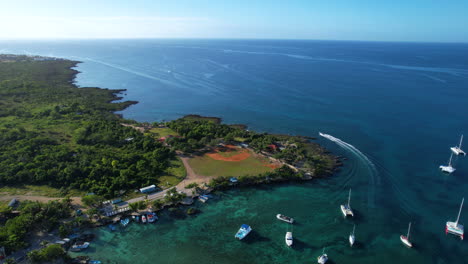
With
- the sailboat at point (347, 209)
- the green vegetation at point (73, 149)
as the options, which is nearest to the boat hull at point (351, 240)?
the sailboat at point (347, 209)

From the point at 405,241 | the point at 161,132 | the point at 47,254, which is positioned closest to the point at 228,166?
the point at 161,132

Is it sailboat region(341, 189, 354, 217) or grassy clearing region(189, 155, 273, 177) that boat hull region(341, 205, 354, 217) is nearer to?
sailboat region(341, 189, 354, 217)

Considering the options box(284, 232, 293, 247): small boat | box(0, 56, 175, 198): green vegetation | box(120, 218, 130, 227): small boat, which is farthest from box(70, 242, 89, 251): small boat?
box(284, 232, 293, 247): small boat

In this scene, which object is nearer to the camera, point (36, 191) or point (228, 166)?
point (36, 191)

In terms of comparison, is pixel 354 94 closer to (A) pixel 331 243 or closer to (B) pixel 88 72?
(A) pixel 331 243

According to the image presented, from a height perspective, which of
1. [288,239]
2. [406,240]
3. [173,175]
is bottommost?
[288,239]

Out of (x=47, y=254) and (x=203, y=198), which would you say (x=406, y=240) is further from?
(x=47, y=254)

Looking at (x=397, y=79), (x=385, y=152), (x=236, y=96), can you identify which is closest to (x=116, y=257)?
(x=385, y=152)
